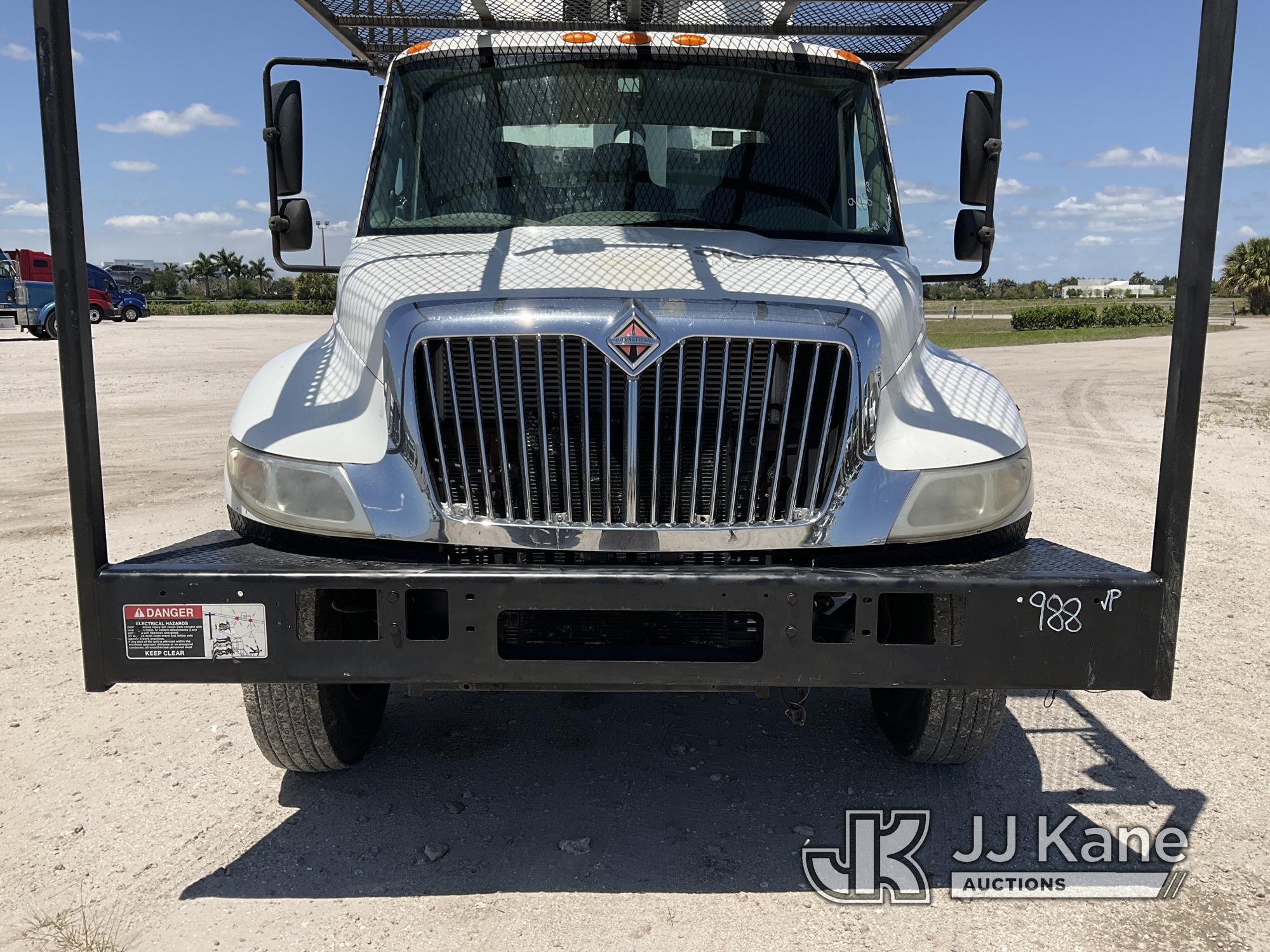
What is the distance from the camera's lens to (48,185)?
9.02 feet

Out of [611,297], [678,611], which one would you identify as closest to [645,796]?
[678,611]

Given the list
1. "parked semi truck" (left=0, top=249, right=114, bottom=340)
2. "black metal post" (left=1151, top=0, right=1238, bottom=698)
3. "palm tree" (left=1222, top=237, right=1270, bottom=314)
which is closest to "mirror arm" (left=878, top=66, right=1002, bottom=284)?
"black metal post" (left=1151, top=0, right=1238, bottom=698)

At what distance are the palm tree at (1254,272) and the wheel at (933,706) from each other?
62.6m

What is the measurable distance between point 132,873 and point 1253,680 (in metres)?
4.59

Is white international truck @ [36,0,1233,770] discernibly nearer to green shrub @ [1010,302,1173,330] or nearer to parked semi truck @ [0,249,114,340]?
parked semi truck @ [0,249,114,340]

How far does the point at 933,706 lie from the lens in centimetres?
358

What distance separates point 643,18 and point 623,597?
9.91ft

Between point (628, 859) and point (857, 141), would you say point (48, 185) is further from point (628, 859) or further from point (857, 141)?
point (857, 141)

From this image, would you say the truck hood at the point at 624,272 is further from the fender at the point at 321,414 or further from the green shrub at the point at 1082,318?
the green shrub at the point at 1082,318

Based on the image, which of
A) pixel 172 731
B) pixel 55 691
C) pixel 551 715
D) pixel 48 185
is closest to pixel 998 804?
pixel 551 715

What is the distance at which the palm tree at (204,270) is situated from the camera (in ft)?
393

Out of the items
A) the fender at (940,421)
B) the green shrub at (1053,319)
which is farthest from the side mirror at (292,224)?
the green shrub at (1053,319)

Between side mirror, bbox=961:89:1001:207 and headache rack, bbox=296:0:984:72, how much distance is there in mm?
715

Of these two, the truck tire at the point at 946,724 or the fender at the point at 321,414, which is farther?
the truck tire at the point at 946,724
